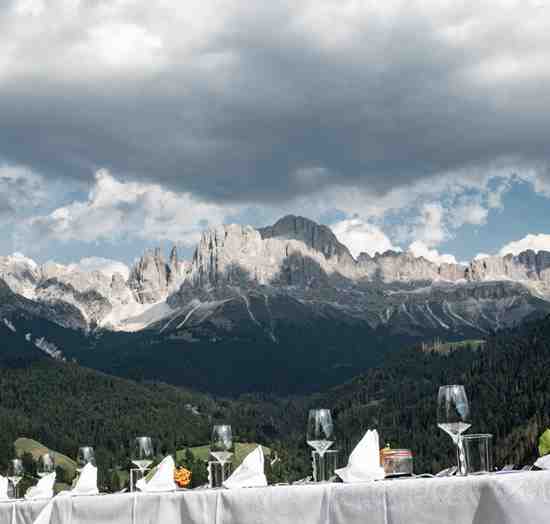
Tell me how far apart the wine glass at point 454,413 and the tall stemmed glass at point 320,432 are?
1.40m

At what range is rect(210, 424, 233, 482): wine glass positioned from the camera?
9.63m

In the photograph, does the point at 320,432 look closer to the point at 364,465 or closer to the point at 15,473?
the point at 364,465

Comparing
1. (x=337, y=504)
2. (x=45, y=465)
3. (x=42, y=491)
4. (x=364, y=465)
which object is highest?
(x=45, y=465)

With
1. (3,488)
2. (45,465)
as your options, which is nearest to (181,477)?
(45,465)

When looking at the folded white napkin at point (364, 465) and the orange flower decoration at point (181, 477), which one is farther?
the orange flower decoration at point (181, 477)

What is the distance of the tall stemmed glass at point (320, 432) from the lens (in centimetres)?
897

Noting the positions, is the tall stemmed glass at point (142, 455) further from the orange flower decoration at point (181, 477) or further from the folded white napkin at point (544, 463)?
the folded white napkin at point (544, 463)

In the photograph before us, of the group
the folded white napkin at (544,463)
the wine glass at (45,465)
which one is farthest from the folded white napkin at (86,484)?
the folded white napkin at (544,463)

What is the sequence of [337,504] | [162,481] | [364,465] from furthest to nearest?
[162,481] → [364,465] → [337,504]

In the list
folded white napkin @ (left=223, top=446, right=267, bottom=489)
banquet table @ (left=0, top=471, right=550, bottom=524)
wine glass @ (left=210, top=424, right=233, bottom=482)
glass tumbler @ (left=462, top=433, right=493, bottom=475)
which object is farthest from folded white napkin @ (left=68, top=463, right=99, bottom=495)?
glass tumbler @ (left=462, top=433, right=493, bottom=475)

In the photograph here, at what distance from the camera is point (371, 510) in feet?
22.8

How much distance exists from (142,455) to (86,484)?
89 cm

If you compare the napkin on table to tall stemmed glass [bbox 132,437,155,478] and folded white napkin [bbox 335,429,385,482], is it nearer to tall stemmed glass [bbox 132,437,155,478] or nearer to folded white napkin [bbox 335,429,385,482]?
tall stemmed glass [bbox 132,437,155,478]

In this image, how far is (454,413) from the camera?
7.81 metres
